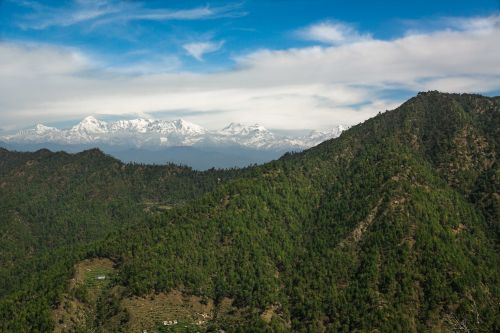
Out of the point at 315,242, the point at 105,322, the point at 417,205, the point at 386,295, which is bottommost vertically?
the point at 105,322

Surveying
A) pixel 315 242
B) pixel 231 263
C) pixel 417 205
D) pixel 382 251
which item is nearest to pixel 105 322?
pixel 231 263

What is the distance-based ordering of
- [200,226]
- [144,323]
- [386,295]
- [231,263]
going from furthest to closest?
[200,226] → [231,263] → [386,295] → [144,323]

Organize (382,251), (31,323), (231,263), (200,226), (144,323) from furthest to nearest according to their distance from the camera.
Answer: (200,226), (231,263), (382,251), (144,323), (31,323)

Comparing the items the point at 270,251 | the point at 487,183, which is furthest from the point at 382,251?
the point at 487,183

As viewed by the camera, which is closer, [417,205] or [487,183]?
[417,205]

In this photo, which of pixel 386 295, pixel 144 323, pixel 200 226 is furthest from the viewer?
pixel 200 226

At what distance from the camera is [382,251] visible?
16300cm

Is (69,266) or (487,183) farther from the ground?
(487,183)

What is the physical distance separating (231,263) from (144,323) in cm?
5445

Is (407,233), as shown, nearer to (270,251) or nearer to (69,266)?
(270,251)

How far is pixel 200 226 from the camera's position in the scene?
190 m

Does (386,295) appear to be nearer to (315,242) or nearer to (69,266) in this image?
(315,242)

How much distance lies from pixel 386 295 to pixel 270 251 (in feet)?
213

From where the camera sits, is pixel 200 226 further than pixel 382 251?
Yes
